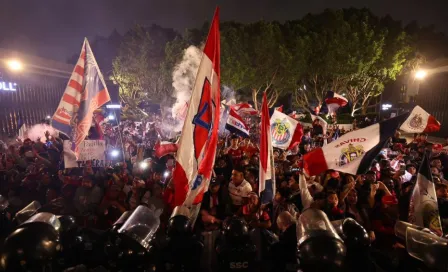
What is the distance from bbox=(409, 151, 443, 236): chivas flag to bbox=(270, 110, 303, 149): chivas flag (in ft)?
16.1

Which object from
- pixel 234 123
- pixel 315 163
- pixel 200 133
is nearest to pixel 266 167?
pixel 315 163

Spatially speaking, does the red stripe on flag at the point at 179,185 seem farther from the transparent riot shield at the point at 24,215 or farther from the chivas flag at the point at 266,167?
the transparent riot shield at the point at 24,215

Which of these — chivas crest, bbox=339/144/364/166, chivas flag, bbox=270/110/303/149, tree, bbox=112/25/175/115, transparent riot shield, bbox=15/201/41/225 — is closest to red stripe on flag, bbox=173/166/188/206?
transparent riot shield, bbox=15/201/41/225

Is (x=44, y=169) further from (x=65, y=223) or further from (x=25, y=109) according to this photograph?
(x=25, y=109)

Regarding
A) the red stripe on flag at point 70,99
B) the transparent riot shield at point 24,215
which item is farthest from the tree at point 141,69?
the transparent riot shield at point 24,215

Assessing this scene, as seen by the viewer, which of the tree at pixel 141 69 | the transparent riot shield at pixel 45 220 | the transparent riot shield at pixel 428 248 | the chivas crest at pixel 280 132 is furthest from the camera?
the tree at pixel 141 69

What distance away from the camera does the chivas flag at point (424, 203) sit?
196 inches

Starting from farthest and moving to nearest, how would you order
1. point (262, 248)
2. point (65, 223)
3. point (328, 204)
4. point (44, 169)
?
point (44, 169) → point (328, 204) → point (262, 248) → point (65, 223)

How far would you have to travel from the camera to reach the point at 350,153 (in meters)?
5.99

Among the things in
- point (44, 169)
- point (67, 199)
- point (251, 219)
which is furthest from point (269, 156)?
point (44, 169)

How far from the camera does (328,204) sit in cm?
547

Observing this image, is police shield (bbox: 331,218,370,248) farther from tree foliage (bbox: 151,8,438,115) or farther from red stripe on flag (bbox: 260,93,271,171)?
tree foliage (bbox: 151,8,438,115)

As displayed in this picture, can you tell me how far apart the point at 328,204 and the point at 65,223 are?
3.81 meters

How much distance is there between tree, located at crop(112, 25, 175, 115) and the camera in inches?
1467
